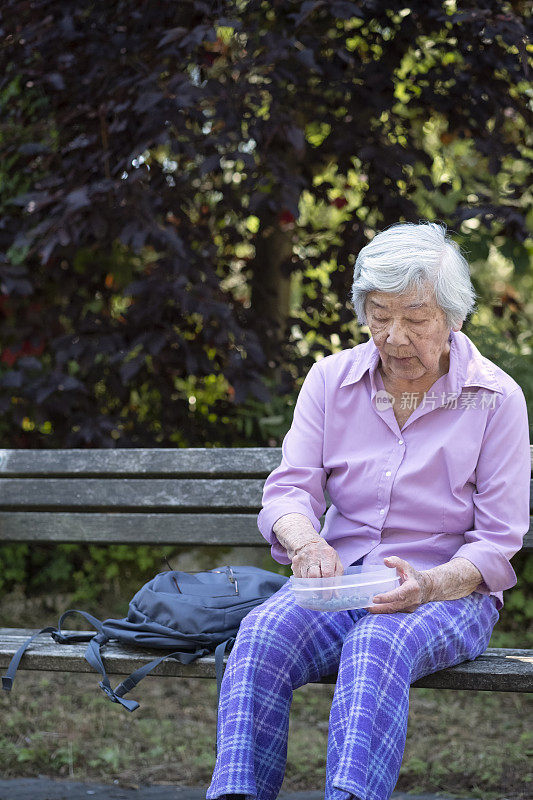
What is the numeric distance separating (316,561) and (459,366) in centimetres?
62

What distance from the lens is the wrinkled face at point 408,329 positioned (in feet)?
7.64

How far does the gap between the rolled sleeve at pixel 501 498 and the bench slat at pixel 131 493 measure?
93 centimetres

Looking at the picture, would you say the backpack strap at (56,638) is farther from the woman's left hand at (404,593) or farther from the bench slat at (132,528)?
the woman's left hand at (404,593)

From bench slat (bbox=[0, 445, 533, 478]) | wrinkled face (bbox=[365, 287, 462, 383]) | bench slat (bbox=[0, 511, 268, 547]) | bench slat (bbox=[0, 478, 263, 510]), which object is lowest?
bench slat (bbox=[0, 511, 268, 547])

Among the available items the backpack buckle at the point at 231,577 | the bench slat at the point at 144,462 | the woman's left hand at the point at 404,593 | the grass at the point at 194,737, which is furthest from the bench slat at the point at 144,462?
the woman's left hand at the point at 404,593

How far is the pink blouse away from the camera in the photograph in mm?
2369

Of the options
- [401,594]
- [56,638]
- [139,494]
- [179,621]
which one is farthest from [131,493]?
[401,594]

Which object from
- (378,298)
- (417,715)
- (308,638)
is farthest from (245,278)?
(308,638)

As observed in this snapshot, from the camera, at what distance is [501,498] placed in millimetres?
2354

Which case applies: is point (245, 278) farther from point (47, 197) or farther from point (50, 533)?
point (50, 533)

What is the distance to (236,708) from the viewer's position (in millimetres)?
2051

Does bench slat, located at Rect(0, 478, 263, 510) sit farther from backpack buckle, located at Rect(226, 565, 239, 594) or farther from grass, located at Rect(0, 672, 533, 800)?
grass, located at Rect(0, 672, 533, 800)

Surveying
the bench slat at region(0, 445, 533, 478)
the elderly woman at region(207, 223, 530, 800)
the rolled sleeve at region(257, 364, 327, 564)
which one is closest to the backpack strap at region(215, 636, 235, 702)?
the elderly woman at region(207, 223, 530, 800)

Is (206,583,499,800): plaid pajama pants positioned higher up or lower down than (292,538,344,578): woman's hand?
lower down
